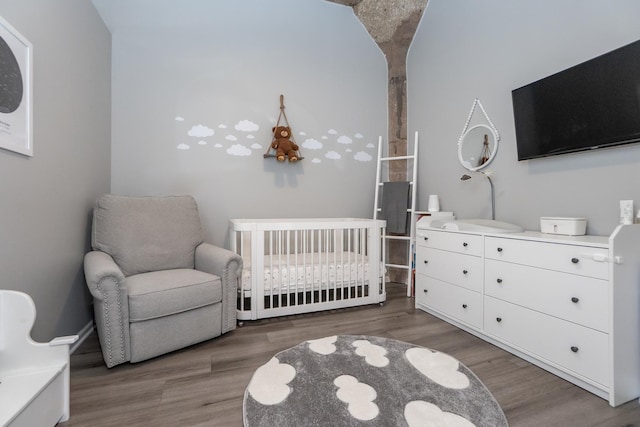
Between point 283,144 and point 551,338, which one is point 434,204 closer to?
point 551,338

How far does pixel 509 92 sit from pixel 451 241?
122 cm

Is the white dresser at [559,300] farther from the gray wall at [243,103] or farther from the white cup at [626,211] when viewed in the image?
the gray wall at [243,103]

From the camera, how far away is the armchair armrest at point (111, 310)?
148 centimetres

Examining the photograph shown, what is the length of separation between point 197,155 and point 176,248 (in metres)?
0.95

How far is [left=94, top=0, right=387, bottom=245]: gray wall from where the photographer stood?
8.22ft

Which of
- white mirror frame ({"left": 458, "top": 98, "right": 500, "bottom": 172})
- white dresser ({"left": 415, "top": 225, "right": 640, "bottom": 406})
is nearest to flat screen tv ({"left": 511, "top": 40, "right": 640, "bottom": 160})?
white mirror frame ({"left": 458, "top": 98, "right": 500, "bottom": 172})

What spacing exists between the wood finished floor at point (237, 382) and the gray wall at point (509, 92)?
3.13ft

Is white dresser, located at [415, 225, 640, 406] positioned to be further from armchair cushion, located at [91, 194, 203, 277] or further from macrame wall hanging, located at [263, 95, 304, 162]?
armchair cushion, located at [91, 194, 203, 277]

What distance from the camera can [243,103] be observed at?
2791mm

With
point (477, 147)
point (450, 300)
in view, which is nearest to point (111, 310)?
point (450, 300)

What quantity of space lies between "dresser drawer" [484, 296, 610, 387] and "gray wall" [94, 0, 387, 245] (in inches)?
68.0

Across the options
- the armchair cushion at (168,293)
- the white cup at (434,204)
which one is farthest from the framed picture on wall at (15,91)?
the white cup at (434,204)

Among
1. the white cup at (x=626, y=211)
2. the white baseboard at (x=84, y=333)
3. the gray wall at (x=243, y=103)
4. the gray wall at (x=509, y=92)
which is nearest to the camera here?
the white cup at (x=626, y=211)

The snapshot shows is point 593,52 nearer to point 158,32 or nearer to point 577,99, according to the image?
point 577,99
